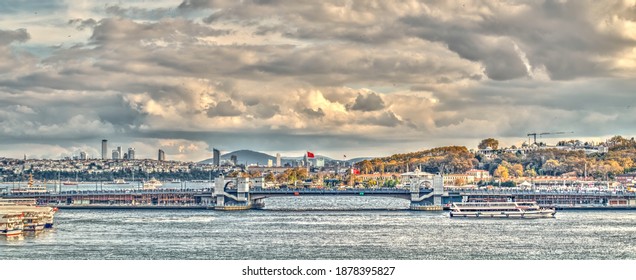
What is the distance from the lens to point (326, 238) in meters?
49.2

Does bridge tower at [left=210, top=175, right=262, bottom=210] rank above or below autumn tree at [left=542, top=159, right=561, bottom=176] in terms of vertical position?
below

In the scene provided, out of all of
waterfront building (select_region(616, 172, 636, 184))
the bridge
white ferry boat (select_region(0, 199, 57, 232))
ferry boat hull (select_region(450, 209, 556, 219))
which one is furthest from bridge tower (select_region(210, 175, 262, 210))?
waterfront building (select_region(616, 172, 636, 184))

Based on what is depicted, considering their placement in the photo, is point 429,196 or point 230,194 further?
point 230,194

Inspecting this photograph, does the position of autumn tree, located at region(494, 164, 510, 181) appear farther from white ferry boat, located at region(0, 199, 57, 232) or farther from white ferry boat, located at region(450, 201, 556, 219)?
white ferry boat, located at region(0, 199, 57, 232)

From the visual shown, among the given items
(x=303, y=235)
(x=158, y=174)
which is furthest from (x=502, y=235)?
(x=158, y=174)

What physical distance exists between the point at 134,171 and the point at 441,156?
205ft

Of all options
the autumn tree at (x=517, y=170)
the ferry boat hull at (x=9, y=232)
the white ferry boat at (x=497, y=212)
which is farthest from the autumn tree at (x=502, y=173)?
the ferry boat hull at (x=9, y=232)

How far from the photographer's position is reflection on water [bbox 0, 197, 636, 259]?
42.1m

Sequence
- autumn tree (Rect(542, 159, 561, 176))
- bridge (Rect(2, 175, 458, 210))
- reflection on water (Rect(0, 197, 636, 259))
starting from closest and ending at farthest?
reflection on water (Rect(0, 197, 636, 259))
bridge (Rect(2, 175, 458, 210))
autumn tree (Rect(542, 159, 561, 176))

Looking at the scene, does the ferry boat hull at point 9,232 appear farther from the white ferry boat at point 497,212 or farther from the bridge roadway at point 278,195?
the bridge roadway at point 278,195

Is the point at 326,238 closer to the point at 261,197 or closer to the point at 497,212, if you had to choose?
the point at 497,212

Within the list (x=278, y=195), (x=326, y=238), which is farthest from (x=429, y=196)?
(x=326, y=238)

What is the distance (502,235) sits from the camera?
51406mm
